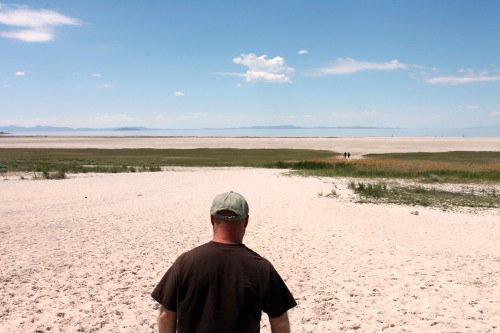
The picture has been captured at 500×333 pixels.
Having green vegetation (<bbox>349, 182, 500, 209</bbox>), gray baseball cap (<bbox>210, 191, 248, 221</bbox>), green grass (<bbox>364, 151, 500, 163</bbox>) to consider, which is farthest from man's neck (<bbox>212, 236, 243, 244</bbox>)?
green grass (<bbox>364, 151, 500, 163</bbox>)

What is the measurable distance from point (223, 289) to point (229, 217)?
51 centimetres

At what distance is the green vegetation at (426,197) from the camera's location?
64.7 ft

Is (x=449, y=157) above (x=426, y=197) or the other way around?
above

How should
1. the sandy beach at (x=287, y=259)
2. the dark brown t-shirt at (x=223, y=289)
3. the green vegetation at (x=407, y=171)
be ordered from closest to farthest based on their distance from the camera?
the dark brown t-shirt at (x=223, y=289), the sandy beach at (x=287, y=259), the green vegetation at (x=407, y=171)

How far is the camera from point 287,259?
10812 mm

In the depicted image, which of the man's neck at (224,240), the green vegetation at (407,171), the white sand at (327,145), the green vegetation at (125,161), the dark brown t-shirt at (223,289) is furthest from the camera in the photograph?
the white sand at (327,145)

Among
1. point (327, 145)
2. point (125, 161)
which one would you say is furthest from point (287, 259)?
point (327, 145)

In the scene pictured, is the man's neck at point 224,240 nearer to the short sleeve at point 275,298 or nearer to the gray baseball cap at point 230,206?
the gray baseball cap at point 230,206

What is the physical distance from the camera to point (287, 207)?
18797 millimetres

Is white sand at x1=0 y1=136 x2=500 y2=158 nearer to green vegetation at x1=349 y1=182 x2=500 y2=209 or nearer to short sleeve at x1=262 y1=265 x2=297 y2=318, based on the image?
green vegetation at x1=349 y1=182 x2=500 y2=209

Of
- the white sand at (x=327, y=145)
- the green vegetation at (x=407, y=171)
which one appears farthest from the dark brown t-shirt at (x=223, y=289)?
the white sand at (x=327, y=145)

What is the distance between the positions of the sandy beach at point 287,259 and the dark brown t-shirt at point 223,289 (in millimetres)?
4147

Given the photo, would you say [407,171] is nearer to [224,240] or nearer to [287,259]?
[287,259]

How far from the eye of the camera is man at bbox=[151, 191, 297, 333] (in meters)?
3.00
